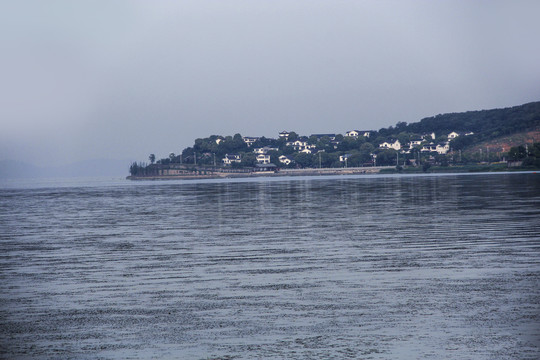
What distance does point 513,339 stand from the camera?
13023 millimetres

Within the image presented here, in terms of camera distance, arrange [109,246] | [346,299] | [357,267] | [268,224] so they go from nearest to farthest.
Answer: [346,299]
[357,267]
[109,246]
[268,224]

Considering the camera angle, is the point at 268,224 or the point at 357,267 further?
the point at 268,224

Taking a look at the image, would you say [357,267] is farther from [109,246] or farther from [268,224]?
[268,224]

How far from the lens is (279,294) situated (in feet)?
59.3

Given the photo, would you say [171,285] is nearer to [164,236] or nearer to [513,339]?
[513,339]

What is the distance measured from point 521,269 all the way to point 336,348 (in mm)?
10114

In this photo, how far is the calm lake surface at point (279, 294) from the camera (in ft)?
43.2

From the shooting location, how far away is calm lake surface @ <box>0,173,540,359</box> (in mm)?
13172

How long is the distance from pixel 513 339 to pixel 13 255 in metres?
21.9

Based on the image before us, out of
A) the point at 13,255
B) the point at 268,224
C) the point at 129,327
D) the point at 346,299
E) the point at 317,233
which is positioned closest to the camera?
the point at 129,327

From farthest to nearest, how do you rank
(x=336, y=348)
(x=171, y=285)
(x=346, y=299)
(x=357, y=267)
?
(x=357, y=267), (x=171, y=285), (x=346, y=299), (x=336, y=348)

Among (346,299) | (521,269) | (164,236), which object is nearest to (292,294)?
(346,299)

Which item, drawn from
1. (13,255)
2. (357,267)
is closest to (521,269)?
(357,267)

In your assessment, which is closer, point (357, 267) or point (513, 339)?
point (513, 339)
